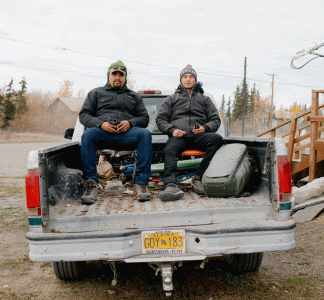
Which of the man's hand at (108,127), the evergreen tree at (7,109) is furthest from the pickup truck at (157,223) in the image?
the evergreen tree at (7,109)

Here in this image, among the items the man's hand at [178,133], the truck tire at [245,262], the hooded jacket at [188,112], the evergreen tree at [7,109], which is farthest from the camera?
the evergreen tree at [7,109]

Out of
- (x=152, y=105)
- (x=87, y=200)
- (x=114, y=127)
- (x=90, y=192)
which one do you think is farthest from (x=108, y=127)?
(x=152, y=105)

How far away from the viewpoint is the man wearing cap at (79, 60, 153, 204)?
12.6 feet

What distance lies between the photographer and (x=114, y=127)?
14.0ft

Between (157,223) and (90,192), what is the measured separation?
95 centimetres

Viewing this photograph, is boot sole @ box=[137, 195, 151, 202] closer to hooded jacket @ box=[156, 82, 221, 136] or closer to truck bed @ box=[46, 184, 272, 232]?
truck bed @ box=[46, 184, 272, 232]

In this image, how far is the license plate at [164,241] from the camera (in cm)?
276

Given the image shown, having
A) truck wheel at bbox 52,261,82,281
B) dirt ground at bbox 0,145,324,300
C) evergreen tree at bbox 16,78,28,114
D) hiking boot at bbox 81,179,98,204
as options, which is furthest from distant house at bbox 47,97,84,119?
truck wheel at bbox 52,261,82,281

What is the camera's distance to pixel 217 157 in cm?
351

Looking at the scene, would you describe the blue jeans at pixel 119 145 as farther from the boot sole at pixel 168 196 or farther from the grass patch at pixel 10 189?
the grass patch at pixel 10 189

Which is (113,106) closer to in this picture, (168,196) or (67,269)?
(168,196)

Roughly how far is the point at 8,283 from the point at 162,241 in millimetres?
1862

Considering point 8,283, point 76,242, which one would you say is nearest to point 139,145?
point 76,242

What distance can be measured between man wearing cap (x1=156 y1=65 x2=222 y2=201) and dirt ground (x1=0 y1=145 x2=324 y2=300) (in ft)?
3.16
